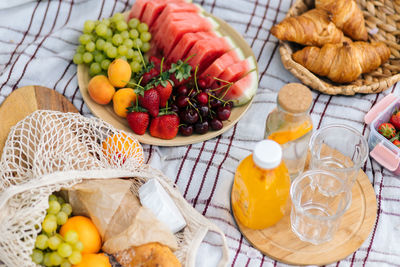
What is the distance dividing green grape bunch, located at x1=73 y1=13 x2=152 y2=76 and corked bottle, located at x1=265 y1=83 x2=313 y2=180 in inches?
21.0

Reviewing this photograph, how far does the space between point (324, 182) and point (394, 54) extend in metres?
0.62

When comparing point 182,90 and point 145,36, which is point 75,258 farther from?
point 145,36

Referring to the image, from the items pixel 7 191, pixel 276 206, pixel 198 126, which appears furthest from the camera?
pixel 198 126

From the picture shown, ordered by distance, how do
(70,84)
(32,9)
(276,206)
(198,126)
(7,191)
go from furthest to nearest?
(32,9) < (70,84) < (198,126) < (276,206) < (7,191)

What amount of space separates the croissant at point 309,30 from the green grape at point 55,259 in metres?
0.88

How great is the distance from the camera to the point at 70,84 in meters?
1.40

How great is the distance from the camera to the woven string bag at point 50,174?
901 millimetres

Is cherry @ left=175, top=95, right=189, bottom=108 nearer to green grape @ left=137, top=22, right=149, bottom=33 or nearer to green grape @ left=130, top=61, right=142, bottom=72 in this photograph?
green grape @ left=130, top=61, right=142, bottom=72

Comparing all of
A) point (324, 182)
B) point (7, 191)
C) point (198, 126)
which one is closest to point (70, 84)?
point (198, 126)

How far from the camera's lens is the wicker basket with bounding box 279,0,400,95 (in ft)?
4.39

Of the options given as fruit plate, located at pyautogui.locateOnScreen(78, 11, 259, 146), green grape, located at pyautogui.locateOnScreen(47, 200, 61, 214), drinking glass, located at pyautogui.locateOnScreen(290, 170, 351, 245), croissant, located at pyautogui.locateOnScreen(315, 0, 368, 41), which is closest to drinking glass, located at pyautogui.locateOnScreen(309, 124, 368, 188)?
drinking glass, located at pyautogui.locateOnScreen(290, 170, 351, 245)

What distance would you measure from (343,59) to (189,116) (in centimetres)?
48

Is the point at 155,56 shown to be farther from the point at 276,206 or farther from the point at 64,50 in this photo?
the point at 276,206

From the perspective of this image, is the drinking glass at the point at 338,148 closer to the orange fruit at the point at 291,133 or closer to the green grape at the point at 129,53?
the orange fruit at the point at 291,133
